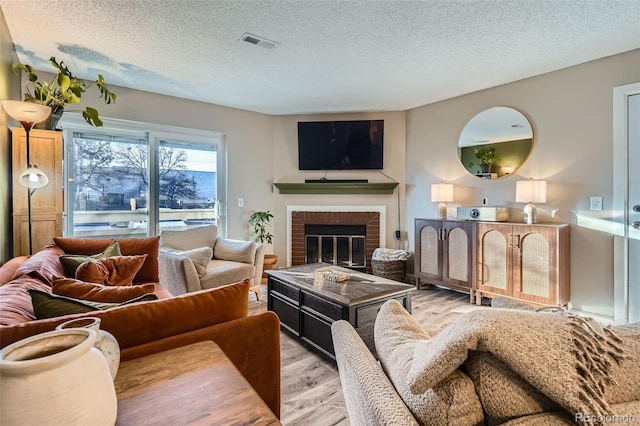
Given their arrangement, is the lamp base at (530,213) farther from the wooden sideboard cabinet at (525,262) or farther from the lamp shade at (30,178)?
the lamp shade at (30,178)

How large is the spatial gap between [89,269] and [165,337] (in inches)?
47.1

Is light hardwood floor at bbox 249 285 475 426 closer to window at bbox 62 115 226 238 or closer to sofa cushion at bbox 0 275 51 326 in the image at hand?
sofa cushion at bbox 0 275 51 326

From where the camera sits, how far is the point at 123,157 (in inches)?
146

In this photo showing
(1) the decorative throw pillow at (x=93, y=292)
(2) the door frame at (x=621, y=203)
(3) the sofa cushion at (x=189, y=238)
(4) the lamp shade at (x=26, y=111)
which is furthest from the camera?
(3) the sofa cushion at (x=189, y=238)

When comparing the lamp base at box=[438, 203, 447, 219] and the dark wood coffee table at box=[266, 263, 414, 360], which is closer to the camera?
the dark wood coffee table at box=[266, 263, 414, 360]

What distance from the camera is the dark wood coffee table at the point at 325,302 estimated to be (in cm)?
206

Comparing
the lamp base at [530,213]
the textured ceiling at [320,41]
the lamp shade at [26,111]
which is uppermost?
the textured ceiling at [320,41]

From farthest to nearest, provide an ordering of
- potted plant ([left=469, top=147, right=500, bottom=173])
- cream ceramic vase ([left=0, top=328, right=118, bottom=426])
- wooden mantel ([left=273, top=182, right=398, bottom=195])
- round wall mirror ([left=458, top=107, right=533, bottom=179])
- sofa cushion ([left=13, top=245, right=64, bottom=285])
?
1. wooden mantel ([left=273, top=182, right=398, bottom=195])
2. potted plant ([left=469, top=147, right=500, bottom=173])
3. round wall mirror ([left=458, top=107, right=533, bottom=179])
4. sofa cushion ([left=13, top=245, right=64, bottom=285])
5. cream ceramic vase ([left=0, top=328, right=118, bottom=426])

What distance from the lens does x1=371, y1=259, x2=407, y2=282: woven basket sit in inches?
162

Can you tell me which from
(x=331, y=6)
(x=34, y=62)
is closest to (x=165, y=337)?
(x=331, y=6)

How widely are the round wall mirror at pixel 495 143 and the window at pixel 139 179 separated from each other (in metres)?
3.27

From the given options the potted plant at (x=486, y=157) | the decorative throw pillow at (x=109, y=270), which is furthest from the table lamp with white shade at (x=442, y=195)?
the decorative throw pillow at (x=109, y=270)

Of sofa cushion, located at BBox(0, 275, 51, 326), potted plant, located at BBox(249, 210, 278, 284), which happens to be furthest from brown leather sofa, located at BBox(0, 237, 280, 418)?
potted plant, located at BBox(249, 210, 278, 284)

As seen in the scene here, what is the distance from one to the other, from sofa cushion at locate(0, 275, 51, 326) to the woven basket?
3.41 metres
